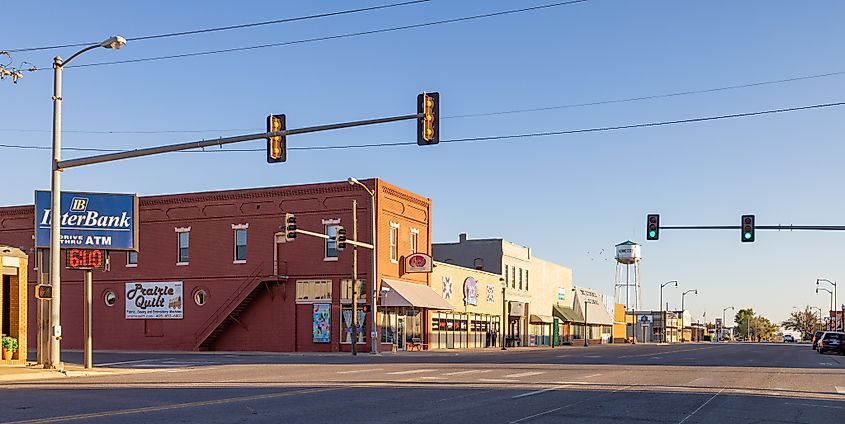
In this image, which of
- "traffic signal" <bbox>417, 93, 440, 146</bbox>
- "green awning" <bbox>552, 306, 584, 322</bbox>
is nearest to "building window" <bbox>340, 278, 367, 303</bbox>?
"traffic signal" <bbox>417, 93, 440, 146</bbox>

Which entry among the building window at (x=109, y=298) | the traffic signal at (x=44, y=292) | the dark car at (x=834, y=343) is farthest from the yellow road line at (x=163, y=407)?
the dark car at (x=834, y=343)

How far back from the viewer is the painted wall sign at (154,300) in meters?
56.2

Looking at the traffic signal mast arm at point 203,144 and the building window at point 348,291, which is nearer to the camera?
the traffic signal mast arm at point 203,144

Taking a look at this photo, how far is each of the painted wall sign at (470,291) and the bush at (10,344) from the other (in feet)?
118

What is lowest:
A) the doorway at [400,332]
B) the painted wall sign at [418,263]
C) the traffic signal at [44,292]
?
the doorway at [400,332]

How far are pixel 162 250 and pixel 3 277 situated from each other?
2285cm

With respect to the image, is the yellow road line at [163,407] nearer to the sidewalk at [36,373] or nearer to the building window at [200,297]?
the sidewalk at [36,373]

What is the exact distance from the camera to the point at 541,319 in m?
80.6

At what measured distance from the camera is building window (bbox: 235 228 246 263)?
2163 inches

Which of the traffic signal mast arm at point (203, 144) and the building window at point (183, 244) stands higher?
the traffic signal mast arm at point (203, 144)

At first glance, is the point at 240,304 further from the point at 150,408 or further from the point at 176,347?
the point at 150,408

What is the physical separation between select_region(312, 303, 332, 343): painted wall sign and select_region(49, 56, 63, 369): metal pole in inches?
967

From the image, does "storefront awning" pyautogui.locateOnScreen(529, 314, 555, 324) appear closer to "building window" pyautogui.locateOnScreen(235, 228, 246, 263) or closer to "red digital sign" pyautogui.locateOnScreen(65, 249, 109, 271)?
"building window" pyautogui.locateOnScreen(235, 228, 246, 263)

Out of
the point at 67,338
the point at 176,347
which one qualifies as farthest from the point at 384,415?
the point at 67,338
